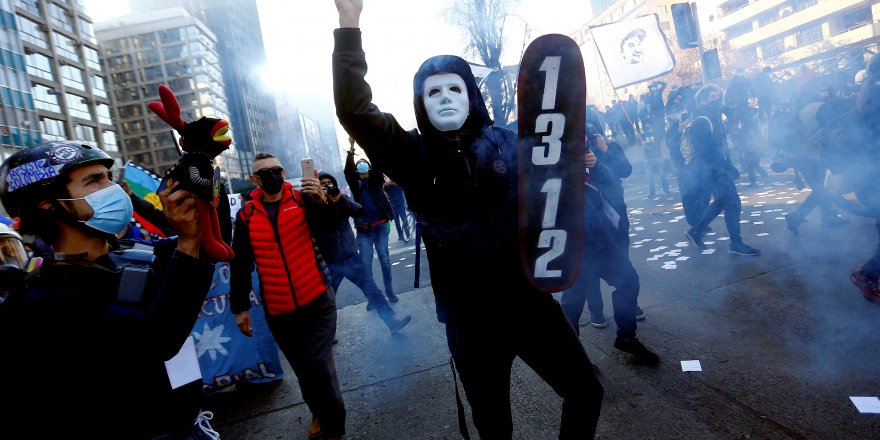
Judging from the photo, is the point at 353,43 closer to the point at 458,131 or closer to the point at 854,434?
the point at 458,131

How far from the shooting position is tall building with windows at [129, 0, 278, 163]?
96.4m

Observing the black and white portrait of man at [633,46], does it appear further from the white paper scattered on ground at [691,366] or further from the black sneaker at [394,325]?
the white paper scattered on ground at [691,366]

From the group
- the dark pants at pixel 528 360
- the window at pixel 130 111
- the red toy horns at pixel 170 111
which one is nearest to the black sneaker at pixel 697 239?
the dark pants at pixel 528 360

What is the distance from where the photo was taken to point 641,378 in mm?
3039

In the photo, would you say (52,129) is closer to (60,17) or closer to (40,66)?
(40,66)

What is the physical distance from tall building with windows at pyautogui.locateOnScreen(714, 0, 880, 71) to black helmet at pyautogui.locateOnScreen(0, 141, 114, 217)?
39530 millimetres

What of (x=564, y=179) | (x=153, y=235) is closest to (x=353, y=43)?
(x=564, y=179)

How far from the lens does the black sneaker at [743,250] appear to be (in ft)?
16.7

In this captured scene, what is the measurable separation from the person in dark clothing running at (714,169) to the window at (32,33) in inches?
1936

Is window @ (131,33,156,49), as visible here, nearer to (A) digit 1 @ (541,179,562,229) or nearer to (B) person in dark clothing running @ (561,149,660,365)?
(B) person in dark clothing running @ (561,149,660,365)

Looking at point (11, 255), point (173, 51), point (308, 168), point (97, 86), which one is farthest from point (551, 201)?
point (173, 51)

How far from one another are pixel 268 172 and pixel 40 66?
5039 cm

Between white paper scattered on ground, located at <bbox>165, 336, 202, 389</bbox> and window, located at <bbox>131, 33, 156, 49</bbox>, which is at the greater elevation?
window, located at <bbox>131, 33, 156, 49</bbox>

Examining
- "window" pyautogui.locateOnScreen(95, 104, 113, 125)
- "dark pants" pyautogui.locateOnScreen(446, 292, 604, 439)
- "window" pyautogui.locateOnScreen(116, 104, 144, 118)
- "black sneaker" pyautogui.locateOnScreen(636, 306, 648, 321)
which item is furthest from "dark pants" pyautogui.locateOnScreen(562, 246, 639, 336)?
"window" pyautogui.locateOnScreen(116, 104, 144, 118)
